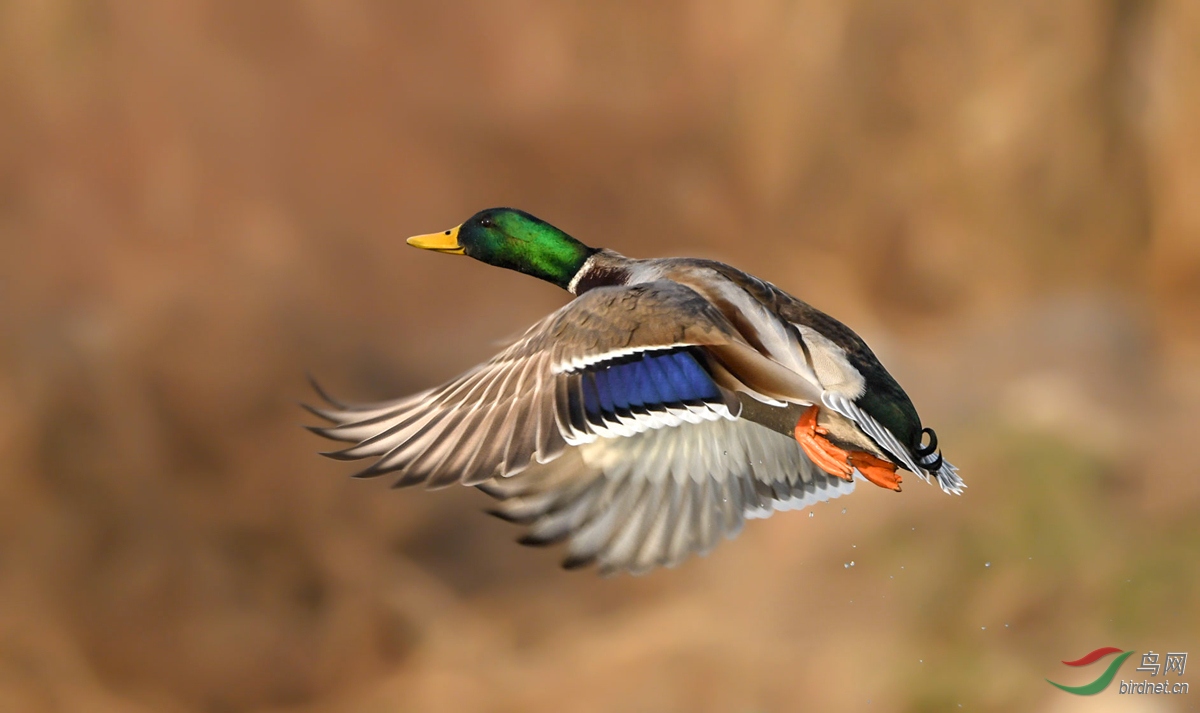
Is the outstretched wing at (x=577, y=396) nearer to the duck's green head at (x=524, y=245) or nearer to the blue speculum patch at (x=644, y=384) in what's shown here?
the blue speculum patch at (x=644, y=384)

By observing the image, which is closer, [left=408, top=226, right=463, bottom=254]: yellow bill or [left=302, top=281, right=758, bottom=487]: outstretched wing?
[left=302, top=281, right=758, bottom=487]: outstretched wing

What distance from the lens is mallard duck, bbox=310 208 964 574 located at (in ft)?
4.90

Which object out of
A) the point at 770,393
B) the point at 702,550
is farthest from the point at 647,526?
the point at 770,393

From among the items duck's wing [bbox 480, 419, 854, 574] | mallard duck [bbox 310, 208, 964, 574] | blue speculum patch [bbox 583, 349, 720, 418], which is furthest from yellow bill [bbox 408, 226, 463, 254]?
blue speculum patch [bbox 583, 349, 720, 418]

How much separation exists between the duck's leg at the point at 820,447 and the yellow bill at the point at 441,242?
2.59 ft

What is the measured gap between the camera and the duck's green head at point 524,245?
202 cm

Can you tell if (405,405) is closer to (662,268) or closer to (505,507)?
(505,507)

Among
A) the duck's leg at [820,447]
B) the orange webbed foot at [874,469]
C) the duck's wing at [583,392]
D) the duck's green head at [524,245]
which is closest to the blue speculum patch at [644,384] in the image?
the duck's wing at [583,392]

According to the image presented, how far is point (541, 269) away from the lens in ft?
6.68

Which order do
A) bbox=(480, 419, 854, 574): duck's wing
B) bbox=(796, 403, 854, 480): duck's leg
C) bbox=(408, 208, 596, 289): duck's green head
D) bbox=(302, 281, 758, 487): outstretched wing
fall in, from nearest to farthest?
bbox=(302, 281, 758, 487): outstretched wing
bbox=(796, 403, 854, 480): duck's leg
bbox=(480, 419, 854, 574): duck's wing
bbox=(408, 208, 596, 289): duck's green head

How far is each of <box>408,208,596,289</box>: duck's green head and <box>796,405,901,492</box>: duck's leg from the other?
1.86ft

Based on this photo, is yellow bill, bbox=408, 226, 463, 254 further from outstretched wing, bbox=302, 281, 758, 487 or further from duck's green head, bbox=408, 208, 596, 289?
outstretched wing, bbox=302, 281, 758, 487

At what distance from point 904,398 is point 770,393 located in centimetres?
27

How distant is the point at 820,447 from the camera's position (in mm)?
1645
